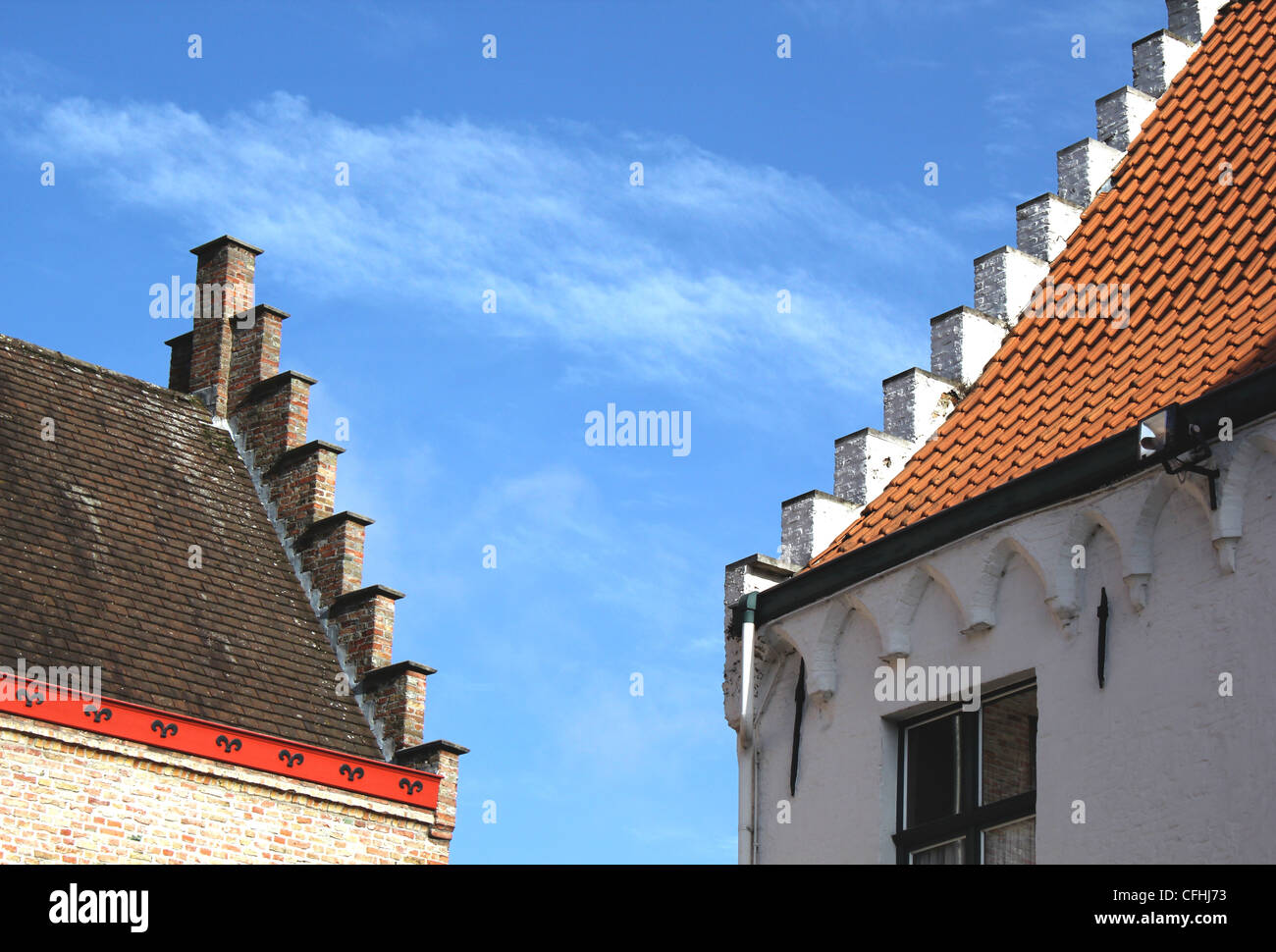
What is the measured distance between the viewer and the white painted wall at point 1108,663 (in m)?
8.16

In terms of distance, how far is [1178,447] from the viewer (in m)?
8.52

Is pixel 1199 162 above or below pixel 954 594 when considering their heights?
above

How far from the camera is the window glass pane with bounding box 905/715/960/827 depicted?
9.59 metres

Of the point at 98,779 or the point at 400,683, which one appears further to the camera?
the point at 400,683

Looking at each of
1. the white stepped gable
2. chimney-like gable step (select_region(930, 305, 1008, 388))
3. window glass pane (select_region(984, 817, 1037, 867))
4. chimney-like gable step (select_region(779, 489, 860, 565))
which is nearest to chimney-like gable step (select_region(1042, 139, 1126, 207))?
the white stepped gable

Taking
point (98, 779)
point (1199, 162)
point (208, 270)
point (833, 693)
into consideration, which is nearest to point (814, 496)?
point (833, 693)

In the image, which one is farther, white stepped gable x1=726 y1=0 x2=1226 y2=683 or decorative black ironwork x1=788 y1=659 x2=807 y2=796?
white stepped gable x1=726 y1=0 x2=1226 y2=683

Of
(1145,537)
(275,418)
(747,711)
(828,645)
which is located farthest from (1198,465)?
(275,418)

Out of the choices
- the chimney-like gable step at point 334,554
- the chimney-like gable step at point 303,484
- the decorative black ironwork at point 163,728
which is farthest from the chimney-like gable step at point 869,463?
the chimney-like gable step at point 303,484

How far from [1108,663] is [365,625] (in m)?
12.1

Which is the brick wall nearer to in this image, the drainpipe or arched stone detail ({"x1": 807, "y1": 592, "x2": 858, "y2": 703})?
the drainpipe

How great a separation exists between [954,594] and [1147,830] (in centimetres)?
179
